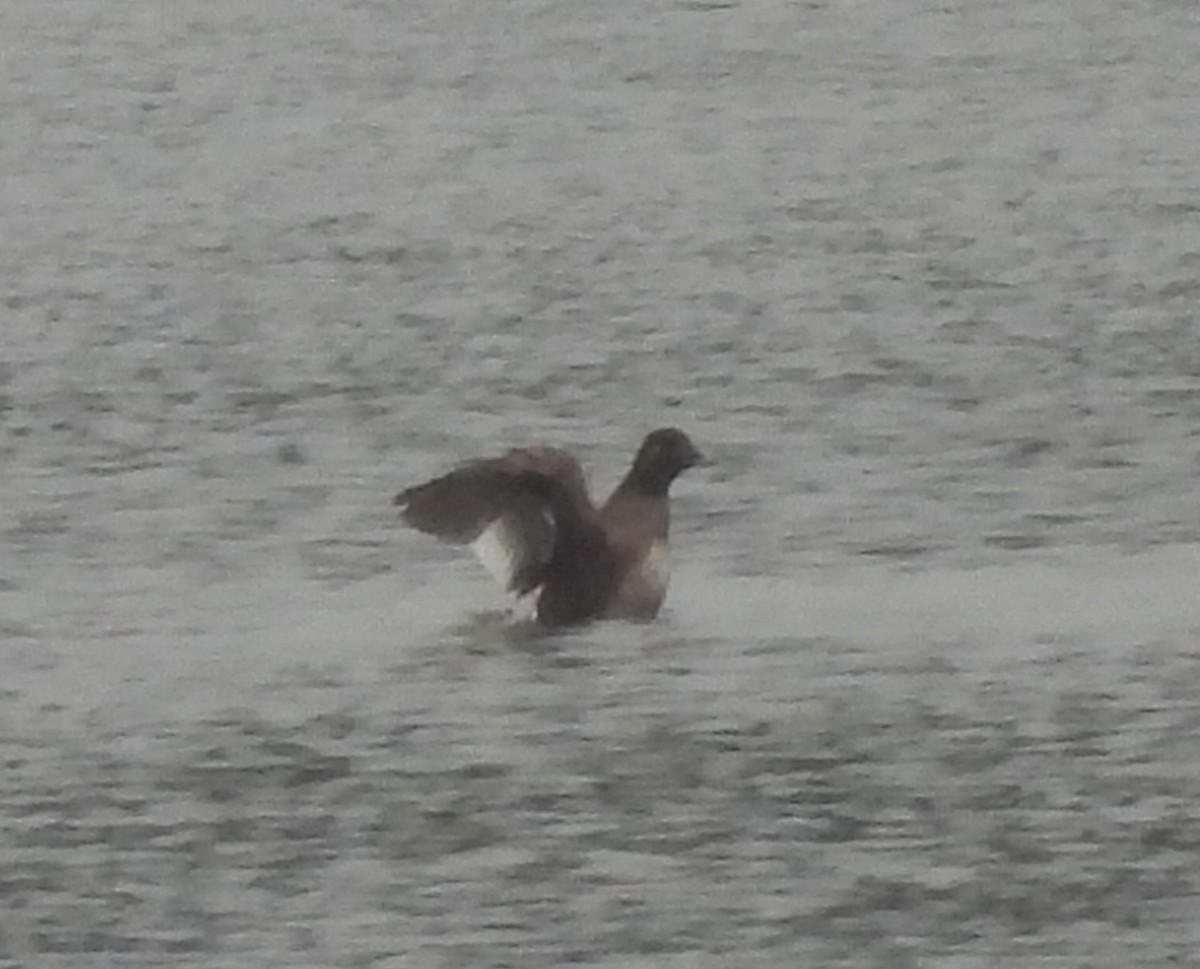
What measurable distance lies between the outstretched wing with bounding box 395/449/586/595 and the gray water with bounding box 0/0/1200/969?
0.07 meters

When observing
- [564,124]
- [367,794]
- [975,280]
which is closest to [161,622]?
[367,794]

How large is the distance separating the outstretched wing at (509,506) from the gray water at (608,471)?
75 mm

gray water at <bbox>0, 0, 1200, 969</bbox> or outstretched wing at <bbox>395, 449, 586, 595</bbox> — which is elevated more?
outstretched wing at <bbox>395, 449, 586, 595</bbox>

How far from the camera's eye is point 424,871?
2.32 meters

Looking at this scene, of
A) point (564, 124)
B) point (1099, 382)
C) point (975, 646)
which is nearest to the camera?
point (975, 646)

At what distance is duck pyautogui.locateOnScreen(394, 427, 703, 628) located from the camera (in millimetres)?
2777

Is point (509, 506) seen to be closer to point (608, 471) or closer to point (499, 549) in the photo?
point (499, 549)

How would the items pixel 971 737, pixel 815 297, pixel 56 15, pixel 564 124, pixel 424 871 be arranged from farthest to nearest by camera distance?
pixel 56 15, pixel 564 124, pixel 815 297, pixel 971 737, pixel 424 871

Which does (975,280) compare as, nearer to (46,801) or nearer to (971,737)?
(971,737)

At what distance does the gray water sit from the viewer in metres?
2.31

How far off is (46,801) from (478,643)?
0.43 metres

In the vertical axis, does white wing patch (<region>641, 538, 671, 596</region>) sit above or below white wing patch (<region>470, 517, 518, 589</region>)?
below

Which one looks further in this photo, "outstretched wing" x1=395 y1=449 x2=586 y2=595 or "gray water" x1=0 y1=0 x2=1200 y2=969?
"outstretched wing" x1=395 y1=449 x2=586 y2=595

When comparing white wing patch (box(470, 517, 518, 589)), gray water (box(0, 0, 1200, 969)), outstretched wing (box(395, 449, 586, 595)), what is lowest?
gray water (box(0, 0, 1200, 969))
